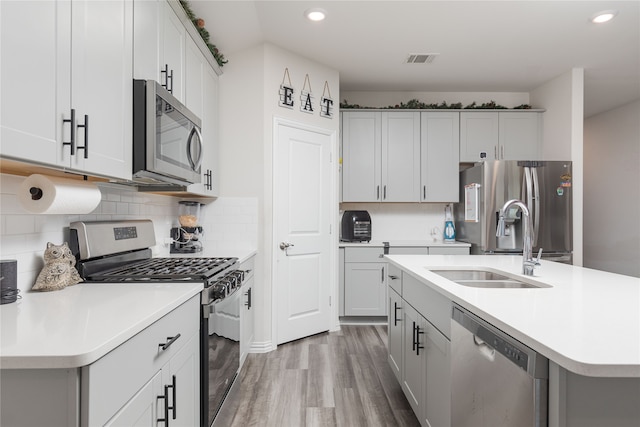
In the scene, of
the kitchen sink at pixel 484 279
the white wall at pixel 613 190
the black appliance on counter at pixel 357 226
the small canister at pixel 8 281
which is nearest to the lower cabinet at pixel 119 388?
the small canister at pixel 8 281

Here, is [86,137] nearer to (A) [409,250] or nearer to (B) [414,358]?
(B) [414,358]

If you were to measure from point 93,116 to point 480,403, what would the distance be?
1705mm

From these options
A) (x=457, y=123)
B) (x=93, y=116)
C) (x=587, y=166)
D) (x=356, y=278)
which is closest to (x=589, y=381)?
(x=93, y=116)

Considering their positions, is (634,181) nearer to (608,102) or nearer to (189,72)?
(608,102)

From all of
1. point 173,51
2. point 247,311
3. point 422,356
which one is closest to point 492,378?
point 422,356

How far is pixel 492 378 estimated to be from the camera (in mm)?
1241

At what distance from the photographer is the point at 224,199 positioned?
3385 mm

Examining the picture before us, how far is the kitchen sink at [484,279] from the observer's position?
6.37ft

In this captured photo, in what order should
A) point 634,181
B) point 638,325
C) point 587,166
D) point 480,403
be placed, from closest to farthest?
point 638,325 → point 480,403 → point 634,181 → point 587,166

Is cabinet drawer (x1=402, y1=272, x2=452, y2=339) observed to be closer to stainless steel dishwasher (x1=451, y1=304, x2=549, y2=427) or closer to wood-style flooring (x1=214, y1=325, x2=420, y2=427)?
stainless steel dishwasher (x1=451, y1=304, x2=549, y2=427)

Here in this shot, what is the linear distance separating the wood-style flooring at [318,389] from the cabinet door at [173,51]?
1.82 meters

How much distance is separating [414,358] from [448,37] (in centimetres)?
264

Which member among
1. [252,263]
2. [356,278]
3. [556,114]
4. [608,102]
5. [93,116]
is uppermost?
[608,102]

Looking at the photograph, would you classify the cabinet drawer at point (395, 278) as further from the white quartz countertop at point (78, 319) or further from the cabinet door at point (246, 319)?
the white quartz countertop at point (78, 319)
